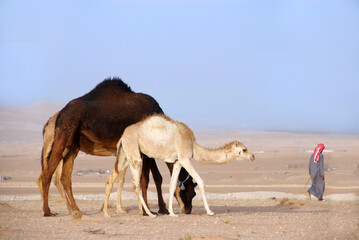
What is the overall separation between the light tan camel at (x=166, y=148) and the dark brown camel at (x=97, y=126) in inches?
28.1

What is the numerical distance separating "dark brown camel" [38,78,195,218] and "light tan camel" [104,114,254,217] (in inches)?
28.1

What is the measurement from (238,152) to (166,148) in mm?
1607

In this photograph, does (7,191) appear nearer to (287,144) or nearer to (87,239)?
(87,239)

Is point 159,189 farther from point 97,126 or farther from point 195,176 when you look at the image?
point 97,126

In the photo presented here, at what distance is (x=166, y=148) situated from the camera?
15242mm

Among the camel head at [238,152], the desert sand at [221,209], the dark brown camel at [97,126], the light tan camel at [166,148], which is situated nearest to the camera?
the desert sand at [221,209]

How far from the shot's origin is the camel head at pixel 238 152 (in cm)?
1547

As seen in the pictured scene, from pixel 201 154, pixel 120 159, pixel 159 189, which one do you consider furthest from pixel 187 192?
pixel 120 159

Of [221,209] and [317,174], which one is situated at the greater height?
[317,174]

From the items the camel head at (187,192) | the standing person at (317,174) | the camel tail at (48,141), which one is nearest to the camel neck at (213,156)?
the camel head at (187,192)

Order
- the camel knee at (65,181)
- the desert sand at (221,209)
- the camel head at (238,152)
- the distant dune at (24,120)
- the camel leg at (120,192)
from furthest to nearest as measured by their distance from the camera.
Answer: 1. the distant dune at (24,120)
2. the camel leg at (120,192)
3. the camel knee at (65,181)
4. the camel head at (238,152)
5. the desert sand at (221,209)

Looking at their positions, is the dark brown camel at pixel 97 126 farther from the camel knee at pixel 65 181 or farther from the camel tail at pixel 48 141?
the camel tail at pixel 48 141

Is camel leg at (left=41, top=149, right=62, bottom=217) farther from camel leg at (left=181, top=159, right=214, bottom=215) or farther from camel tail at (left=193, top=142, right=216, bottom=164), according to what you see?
camel tail at (left=193, top=142, right=216, bottom=164)

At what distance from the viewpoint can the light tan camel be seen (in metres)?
15.2
